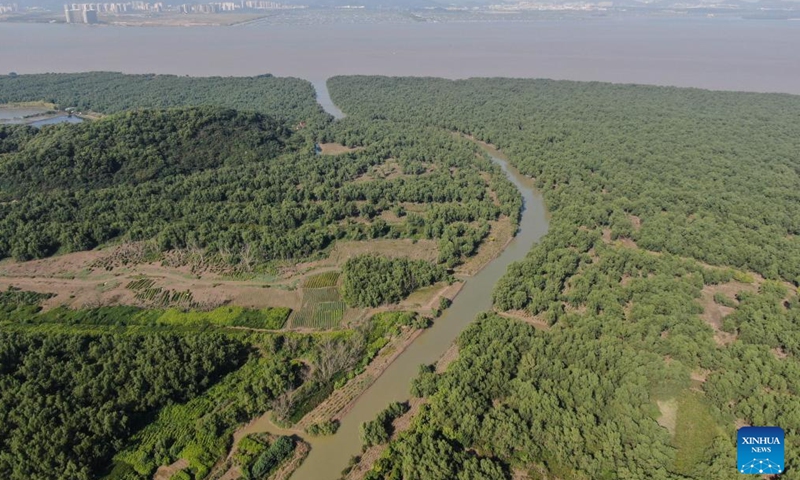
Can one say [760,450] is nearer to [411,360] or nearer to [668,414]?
[668,414]

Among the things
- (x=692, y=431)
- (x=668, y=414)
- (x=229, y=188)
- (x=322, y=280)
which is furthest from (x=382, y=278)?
(x=229, y=188)

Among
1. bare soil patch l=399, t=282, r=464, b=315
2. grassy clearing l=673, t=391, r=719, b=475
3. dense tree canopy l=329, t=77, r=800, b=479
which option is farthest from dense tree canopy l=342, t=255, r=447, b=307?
grassy clearing l=673, t=391, r=719, b=475

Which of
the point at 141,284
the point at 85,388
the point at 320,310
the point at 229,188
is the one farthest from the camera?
the point at 229,188

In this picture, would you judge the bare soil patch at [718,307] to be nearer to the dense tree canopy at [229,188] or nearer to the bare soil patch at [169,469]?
the dense tree canopy at [229,188]

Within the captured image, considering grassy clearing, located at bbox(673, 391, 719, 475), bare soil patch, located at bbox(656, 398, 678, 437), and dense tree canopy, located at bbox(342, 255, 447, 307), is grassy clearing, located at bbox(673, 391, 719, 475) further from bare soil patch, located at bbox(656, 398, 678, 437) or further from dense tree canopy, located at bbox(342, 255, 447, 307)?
dense tree canopy, located at bbox(342, 255, 447, 307)

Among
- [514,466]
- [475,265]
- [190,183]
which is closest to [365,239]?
[475,265]

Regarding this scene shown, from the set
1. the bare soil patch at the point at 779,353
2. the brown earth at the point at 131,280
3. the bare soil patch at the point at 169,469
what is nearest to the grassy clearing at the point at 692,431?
the bare soil patch at the point at 779,353
